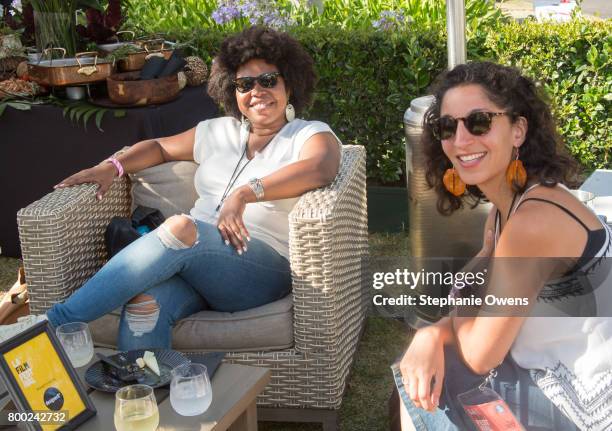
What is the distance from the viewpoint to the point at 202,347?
3133 millimetres

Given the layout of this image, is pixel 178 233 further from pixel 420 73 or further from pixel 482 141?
pixel 420 73

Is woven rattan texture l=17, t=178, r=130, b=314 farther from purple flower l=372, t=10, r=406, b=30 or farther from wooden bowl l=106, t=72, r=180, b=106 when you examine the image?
purple flower l=372, t=10, r=406, b=30

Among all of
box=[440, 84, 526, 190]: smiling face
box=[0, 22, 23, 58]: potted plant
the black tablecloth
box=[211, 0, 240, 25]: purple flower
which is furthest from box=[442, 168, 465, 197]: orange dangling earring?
box=[211, 0, 240, 25]: purple flower

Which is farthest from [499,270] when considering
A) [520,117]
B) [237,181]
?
[237,181]

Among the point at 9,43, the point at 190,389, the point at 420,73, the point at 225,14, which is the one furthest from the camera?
the point at 225,14

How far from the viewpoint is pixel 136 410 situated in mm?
2137

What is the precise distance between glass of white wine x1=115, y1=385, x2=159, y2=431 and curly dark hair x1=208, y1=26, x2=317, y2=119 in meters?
1.75

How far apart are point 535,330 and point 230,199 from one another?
56.5 inches

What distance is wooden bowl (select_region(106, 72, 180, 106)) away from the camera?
4305mm

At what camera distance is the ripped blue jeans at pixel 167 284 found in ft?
9.82

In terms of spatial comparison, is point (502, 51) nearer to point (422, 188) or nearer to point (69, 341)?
point (422, 188)

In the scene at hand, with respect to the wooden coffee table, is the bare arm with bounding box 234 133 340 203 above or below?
above

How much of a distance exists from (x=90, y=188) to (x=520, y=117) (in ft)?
6.05

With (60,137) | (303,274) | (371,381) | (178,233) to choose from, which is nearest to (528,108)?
(303,274)
